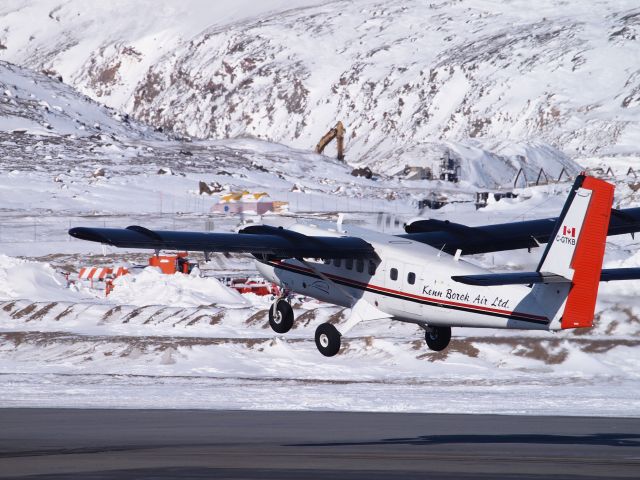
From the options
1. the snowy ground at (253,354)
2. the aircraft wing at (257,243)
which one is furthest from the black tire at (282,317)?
the snowy ground at (253,354)

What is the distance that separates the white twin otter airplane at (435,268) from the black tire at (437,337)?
0.03 m

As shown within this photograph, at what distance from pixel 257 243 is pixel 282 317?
2561mm

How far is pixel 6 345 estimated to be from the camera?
56.3 metres

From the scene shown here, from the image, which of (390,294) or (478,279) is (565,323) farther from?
(390,294)

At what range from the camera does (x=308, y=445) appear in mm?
27078

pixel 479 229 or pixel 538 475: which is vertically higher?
pixel 479 229

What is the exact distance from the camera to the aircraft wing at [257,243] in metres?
37.4

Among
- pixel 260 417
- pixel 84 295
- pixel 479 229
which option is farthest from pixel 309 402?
pixel 84 295

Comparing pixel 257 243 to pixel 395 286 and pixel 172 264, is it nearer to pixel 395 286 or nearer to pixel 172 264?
pixel 395 286

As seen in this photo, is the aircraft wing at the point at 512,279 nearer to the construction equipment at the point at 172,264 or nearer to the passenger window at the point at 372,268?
the passenger window at the point at 372,268

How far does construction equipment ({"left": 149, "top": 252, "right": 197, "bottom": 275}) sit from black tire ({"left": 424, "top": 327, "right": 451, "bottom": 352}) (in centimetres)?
4277

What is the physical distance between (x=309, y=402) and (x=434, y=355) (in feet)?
35.5

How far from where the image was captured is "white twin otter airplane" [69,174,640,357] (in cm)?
3278

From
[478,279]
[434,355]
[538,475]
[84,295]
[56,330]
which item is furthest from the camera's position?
[84,295]
